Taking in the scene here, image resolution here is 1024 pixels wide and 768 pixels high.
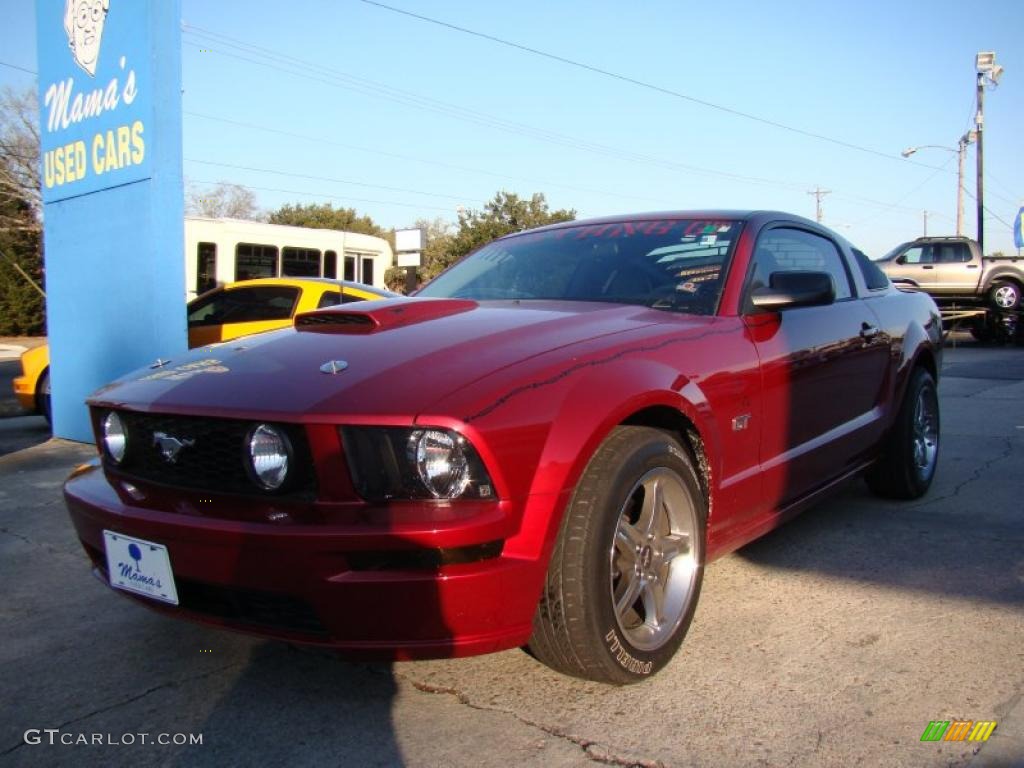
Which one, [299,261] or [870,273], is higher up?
[299,261]

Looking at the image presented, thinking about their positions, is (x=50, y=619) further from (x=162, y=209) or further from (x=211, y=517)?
(x=162, y=209)

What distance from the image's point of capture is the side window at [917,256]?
58.8ft

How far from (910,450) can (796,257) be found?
4.56ft

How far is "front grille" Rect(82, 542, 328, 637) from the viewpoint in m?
2.12

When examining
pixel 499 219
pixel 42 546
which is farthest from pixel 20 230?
pixel 42 546

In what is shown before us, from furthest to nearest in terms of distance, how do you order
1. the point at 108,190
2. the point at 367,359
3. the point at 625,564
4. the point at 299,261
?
the point at 299,261, the point at 108,190, the point at 625,564, the point at 367,359

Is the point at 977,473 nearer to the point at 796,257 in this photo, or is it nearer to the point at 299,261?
the point at 796,257

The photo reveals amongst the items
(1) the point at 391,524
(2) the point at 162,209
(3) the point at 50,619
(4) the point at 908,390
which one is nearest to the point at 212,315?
(2) the point at 162,209

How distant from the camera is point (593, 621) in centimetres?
225

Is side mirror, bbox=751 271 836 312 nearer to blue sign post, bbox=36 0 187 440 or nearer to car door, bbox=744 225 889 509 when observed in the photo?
car door, bbox=744 225 889 509

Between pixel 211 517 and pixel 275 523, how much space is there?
0.22 m

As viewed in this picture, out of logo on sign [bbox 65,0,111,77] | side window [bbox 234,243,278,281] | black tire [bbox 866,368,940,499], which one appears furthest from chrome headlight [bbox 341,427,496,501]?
side window [bbox 234,243,278,281]

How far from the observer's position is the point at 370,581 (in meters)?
2.02

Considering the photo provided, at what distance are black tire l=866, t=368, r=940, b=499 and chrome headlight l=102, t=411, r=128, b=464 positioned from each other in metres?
3.62
